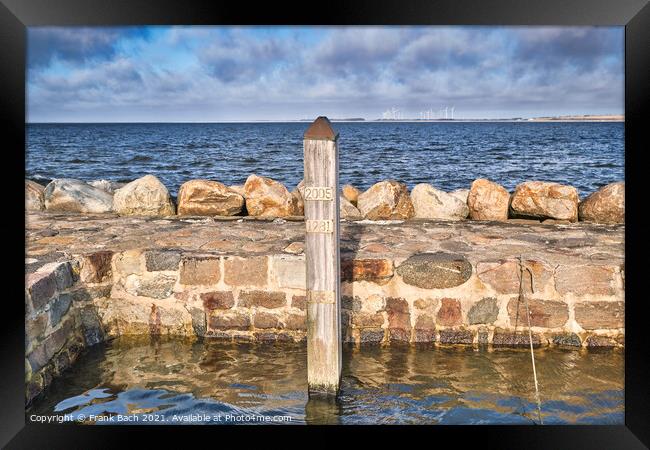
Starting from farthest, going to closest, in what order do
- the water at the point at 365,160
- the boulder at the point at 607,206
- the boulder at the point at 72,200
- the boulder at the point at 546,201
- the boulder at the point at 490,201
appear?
the water at the point at 365,160 → the boulder at the point at 72,200 → the boulder at the point at 490,201 → the boulder at the point at 546,201 → the boulder at the point at 607,206

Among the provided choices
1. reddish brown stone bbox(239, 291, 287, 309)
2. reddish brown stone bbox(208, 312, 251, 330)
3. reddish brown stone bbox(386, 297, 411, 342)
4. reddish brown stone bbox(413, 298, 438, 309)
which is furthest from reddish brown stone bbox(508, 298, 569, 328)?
reddish brown stone bbox(208, 312, 251, 330)

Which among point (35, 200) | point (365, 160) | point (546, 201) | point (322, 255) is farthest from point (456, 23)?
point (365, 160)

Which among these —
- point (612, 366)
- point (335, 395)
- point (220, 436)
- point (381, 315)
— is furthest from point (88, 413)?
point (612, 366)

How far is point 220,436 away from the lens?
407cm

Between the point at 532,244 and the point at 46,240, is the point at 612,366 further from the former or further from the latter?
the point at 46,240

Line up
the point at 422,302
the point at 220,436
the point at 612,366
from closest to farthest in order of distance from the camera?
1. the point at 220,436
2. the point at 612,366
3. the point at 422,302

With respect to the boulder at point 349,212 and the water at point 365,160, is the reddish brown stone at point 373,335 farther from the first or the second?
the water at point 365,160

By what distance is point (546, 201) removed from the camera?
319 inches

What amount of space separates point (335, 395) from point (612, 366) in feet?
7.64

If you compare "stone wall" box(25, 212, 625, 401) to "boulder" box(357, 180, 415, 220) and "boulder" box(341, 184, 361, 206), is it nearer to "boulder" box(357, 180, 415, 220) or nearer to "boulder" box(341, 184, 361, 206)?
"boulder" box(357, 180, 415, 220)

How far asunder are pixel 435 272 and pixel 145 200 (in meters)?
4.19

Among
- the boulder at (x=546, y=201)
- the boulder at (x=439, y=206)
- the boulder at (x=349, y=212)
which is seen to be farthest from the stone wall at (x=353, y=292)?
the boulder at (x=349, y=212)

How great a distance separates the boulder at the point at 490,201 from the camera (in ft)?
27.4

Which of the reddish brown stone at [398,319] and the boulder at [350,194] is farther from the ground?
the boulder at [350,194]
